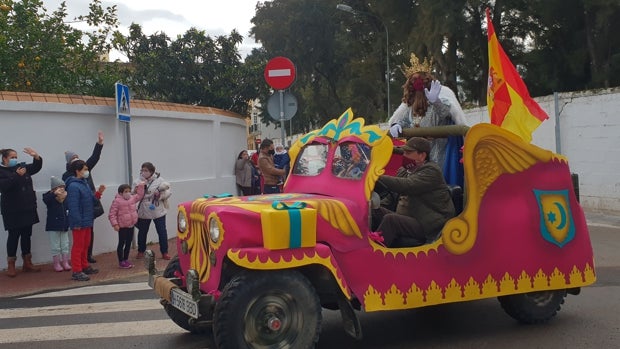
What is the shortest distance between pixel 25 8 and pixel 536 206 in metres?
11.3

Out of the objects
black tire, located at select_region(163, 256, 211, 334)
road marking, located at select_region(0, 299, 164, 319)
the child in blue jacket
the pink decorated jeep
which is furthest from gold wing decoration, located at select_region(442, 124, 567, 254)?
the child in blue jacket

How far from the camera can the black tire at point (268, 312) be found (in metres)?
4.07

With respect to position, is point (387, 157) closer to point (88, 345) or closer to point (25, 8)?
point (88, 345)

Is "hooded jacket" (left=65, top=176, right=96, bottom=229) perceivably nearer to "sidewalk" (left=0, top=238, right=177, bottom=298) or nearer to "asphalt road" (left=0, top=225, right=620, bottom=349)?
"sidewalk" (left=0, top=238, right=177, bottom=298)

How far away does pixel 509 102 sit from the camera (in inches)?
233

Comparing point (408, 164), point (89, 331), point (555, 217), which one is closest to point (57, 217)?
point (89, 331)

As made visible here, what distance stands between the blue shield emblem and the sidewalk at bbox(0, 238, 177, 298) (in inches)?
207

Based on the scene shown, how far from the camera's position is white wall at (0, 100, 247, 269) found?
9203 mm

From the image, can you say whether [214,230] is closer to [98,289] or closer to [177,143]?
[98,289]

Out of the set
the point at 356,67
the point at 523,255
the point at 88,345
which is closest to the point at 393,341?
the point at 523,255

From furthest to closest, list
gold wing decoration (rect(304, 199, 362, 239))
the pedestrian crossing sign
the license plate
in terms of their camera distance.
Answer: the pedestrian crossing sign, gold wing decoration (rect(304, 199, 362, 239)), the license plate

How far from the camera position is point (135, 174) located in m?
11.2

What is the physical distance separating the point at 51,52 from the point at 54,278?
587 cm

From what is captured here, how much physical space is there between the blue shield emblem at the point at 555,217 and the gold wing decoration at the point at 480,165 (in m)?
0.33
